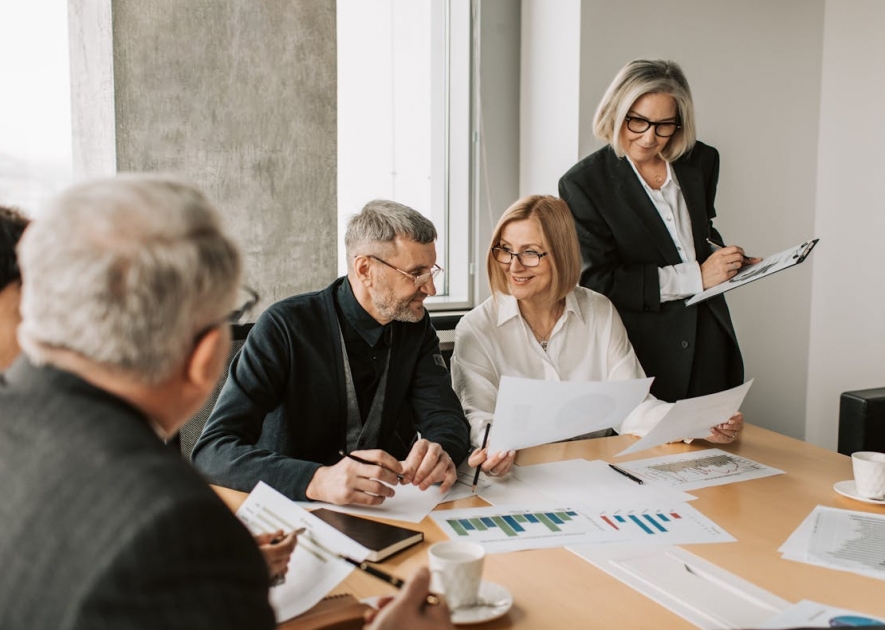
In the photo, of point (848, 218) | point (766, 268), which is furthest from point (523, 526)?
point (848, 218)

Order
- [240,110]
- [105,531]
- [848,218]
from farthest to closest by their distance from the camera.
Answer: [848,218] → [240,110] → [105,531]

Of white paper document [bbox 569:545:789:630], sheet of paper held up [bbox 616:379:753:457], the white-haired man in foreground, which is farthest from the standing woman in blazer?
the white-haired man in foreground

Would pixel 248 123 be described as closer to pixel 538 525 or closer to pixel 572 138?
pixel 572 138

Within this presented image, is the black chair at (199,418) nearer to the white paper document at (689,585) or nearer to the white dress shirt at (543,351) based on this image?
the white dress shirt at (543,351)

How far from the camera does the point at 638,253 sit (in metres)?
2.60

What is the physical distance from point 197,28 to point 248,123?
345 mm

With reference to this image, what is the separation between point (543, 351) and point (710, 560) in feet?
3.42

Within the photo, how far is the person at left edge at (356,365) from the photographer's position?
5.95 feet

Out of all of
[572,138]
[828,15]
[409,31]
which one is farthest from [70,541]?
[828,15]

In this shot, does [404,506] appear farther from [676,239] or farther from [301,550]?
[676,239]

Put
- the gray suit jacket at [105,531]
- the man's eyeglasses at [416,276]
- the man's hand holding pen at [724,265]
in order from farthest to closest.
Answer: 1. the man's hand holding pen at [724,265]
2. the man's eyeglasses at [416,276]
3. the gray suit jacket at [105,531]

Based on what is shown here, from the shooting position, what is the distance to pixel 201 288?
733mm

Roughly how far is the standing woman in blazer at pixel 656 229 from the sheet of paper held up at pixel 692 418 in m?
0.71

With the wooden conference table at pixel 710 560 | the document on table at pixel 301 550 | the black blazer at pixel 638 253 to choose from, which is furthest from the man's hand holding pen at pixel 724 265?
the document on table at pixel 301 550
